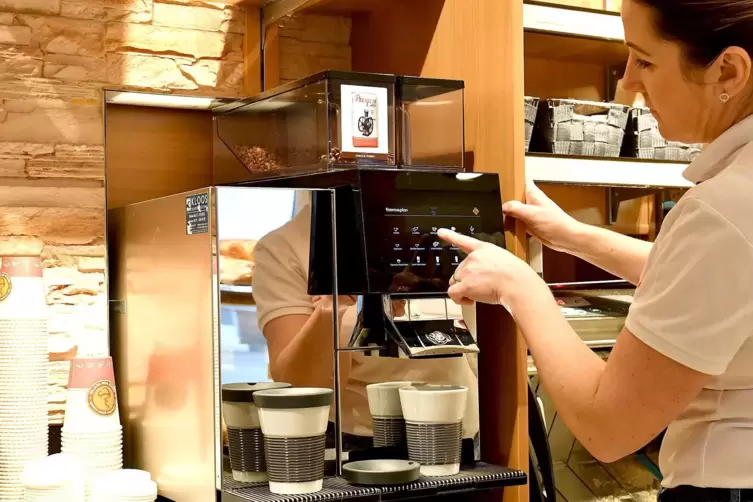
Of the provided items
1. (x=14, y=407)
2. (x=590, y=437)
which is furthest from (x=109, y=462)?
(x=590, y=437)

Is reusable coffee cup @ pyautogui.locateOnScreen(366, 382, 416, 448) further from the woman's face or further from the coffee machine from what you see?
the woman's face

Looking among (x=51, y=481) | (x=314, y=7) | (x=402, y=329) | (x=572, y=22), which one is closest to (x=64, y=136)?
(x=314, y=7)

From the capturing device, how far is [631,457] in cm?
213

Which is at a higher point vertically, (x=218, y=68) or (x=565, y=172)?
(x=218, y=68)

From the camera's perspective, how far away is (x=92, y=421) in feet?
5.39

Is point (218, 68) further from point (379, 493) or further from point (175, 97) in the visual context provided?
point (379, 493)

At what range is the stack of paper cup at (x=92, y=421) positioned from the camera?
5.33 feet

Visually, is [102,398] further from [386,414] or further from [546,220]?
[546,220]

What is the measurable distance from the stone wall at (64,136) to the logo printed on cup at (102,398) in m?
0.23

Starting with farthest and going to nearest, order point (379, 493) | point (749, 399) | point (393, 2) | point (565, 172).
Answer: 1. point (393, 2)
2. point (565, 172)
3. point (379, 493)
4. point (749, 399)

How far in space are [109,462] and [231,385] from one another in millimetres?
339

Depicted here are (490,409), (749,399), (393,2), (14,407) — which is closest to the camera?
(749,399)

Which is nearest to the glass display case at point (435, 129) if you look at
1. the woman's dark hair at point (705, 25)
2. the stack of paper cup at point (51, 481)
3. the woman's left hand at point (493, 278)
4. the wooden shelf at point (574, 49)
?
the woman's left hand at point (493, 278)

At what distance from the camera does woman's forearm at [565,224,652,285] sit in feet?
5.35
